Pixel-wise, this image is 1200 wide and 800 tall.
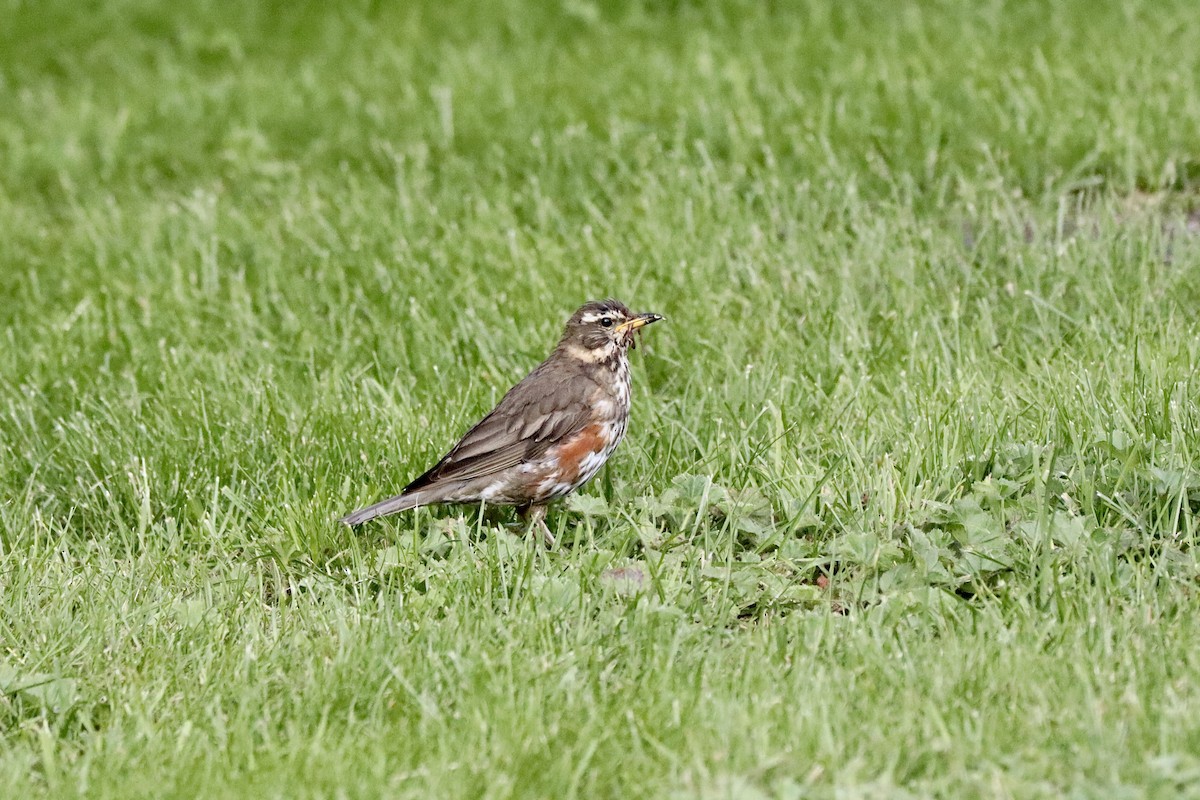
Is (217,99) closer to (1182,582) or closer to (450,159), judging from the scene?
(450,159)

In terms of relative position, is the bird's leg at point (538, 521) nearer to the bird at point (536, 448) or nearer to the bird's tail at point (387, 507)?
the bird at point (536, 448)

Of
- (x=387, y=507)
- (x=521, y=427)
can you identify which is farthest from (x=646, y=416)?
(x=387, y=507)

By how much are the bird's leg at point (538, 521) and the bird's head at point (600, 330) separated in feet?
2.21

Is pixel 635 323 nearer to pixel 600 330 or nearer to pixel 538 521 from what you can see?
pixel 600 330

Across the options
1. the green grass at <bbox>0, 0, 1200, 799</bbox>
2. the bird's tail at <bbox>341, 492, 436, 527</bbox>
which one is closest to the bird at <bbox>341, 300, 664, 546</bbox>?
the bird's tail at <bbox>341, 492, 436, 527</bbox>

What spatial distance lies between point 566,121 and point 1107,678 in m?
6.46

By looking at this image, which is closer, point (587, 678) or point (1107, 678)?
point (1107, 678)

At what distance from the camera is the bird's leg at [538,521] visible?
19.5 ft

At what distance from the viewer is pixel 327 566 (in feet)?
18.4

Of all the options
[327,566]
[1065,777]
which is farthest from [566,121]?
[1065,777]

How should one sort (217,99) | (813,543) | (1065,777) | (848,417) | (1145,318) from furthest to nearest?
(217,99)
(1145,318)
(848,417)
(813,543)
(1065,777)

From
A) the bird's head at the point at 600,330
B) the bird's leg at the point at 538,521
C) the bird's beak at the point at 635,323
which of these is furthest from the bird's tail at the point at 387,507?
the bird's beak at the point at 635,323

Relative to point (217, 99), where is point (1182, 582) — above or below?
below

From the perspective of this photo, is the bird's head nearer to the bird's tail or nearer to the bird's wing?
the bird's wing
